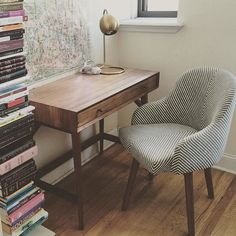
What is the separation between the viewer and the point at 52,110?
1.72 metres

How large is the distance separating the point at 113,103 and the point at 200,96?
0.55 meters

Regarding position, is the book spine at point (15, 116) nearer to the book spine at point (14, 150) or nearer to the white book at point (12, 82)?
the white book at point (12, 82)

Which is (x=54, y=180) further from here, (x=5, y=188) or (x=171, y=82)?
(x=171, y=82)

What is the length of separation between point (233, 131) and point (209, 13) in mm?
824

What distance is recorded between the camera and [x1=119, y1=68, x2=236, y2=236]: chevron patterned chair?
5.66 feet

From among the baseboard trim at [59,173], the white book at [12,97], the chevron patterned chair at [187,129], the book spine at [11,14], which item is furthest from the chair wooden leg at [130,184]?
the book spine at [11,14]

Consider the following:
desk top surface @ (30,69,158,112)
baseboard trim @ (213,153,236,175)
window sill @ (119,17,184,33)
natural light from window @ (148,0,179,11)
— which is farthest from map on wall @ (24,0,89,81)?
baseboard trim @ (213,153,236,175)

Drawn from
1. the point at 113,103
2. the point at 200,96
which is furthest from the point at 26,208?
the point at 200,96

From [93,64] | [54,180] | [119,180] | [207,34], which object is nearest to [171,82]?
[207,34]

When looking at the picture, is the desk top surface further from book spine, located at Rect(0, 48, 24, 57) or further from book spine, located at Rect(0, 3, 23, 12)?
book spine, located at Rect(0, 3, 23, 12)

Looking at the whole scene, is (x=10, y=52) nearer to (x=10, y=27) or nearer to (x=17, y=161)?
(x=10, y=27)

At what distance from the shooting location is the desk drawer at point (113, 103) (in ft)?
5.64

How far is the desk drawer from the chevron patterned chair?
0.43 ft

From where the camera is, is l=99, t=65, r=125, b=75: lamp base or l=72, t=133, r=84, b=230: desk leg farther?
l=99, t=65, r=125, b=75: lamp base
